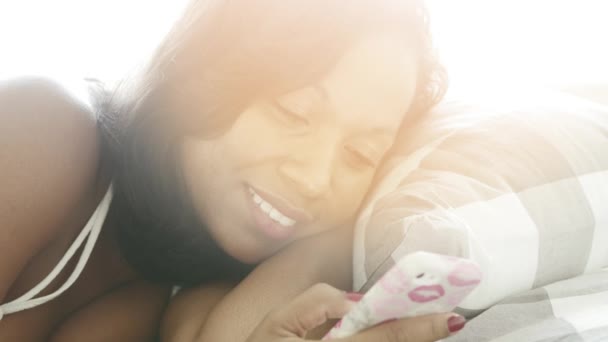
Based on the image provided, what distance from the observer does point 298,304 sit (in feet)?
1.60

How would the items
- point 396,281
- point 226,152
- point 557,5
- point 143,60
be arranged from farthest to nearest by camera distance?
point 557,5, point 143,60, point 226,152, point 396,281

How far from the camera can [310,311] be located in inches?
18.9

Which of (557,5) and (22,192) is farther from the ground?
(557,5)

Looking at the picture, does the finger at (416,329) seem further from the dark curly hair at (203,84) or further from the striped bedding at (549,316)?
the dark curly hair at (203,84)

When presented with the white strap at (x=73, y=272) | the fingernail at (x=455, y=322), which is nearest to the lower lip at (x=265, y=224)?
the white strap at (x=73, y=272)

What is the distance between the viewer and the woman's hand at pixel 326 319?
16.8 inches

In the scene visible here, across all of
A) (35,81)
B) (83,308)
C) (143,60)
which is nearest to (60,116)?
(35,81)

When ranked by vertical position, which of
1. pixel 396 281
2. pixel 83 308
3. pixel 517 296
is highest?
pixel 396 281

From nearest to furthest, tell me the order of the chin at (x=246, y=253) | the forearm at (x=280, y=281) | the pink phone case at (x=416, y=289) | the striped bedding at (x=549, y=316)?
the pink phone case at (x=416, y=289) < the striped bedding at (x=549, y=316) < the forearm at (x=280, y=281) < the chin at (x=246, y=253)

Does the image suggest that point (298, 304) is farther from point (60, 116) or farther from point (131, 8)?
point (131, 8)

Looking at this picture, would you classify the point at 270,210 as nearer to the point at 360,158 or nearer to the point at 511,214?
the point at 360,158

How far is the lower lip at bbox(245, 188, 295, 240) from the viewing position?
0.73m

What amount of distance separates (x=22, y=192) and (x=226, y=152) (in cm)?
24

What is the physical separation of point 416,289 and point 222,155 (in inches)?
15.7
